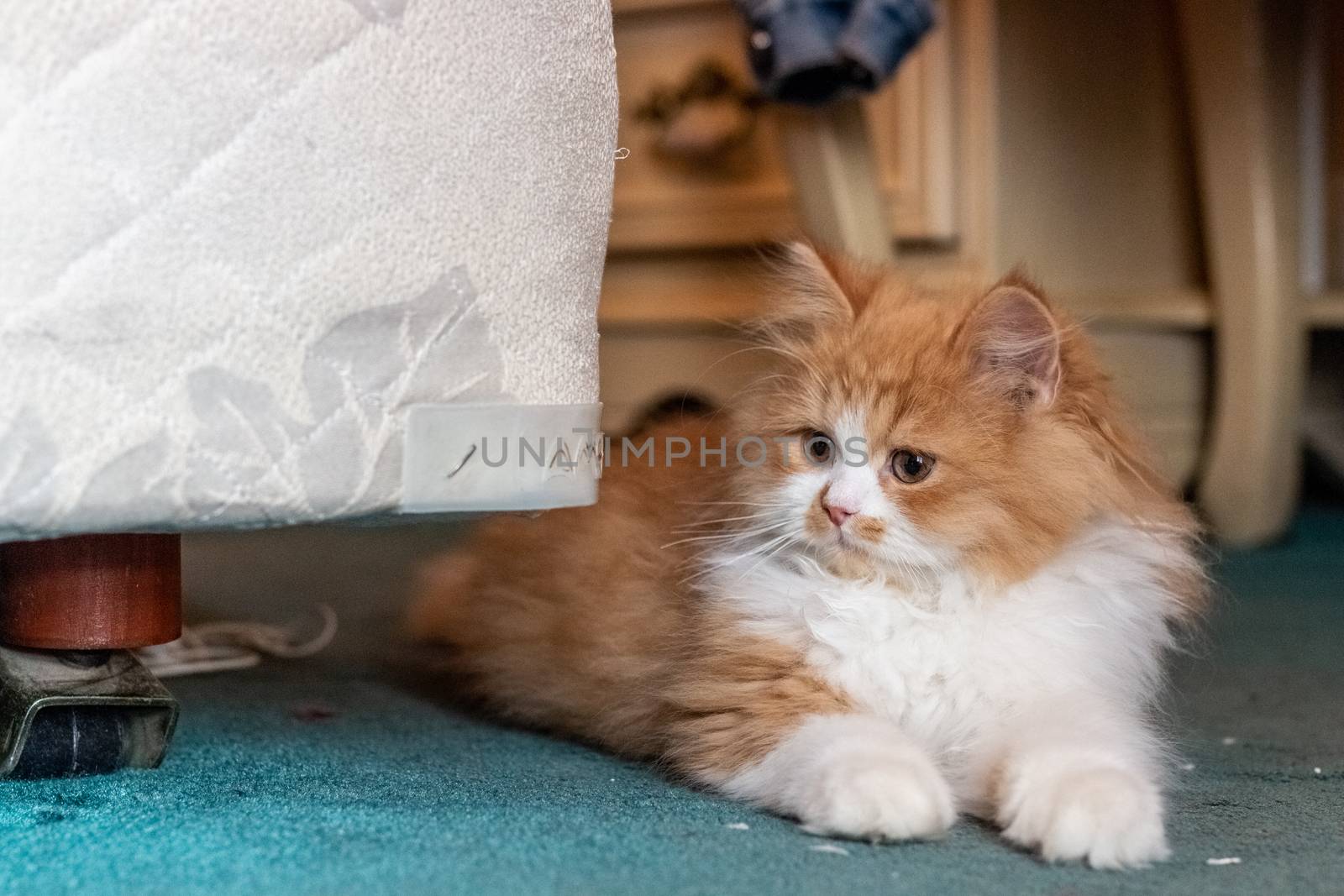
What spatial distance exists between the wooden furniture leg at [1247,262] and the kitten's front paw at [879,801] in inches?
65.7

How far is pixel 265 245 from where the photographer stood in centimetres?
86

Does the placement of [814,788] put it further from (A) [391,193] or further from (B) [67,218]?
(B) [67,218]

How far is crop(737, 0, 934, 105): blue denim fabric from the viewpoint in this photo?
1795 millimetres

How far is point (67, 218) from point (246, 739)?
59cm

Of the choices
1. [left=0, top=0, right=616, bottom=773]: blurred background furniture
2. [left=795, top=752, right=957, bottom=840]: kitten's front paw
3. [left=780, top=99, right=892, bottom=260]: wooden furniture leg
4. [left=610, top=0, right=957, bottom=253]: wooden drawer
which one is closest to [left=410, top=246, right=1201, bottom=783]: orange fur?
[left=795, top=752, right=957, bottom=840]: kitten's front paw

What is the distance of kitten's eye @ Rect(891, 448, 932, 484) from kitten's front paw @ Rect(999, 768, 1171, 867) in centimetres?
28

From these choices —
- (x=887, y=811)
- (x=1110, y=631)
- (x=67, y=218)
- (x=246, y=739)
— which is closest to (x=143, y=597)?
(x=246, y=739)

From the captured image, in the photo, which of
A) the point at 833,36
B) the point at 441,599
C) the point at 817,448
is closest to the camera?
the point at 817,448

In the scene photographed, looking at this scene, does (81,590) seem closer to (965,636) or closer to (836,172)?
(965,636)

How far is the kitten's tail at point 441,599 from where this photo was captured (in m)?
1.55

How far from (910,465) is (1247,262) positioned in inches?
58.9

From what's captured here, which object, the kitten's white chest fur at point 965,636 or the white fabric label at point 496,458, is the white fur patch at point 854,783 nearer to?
the kitten's white chest fur at point 965,636

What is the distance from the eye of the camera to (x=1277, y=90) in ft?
7.52

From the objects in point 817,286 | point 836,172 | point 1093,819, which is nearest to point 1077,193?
point 836,172
